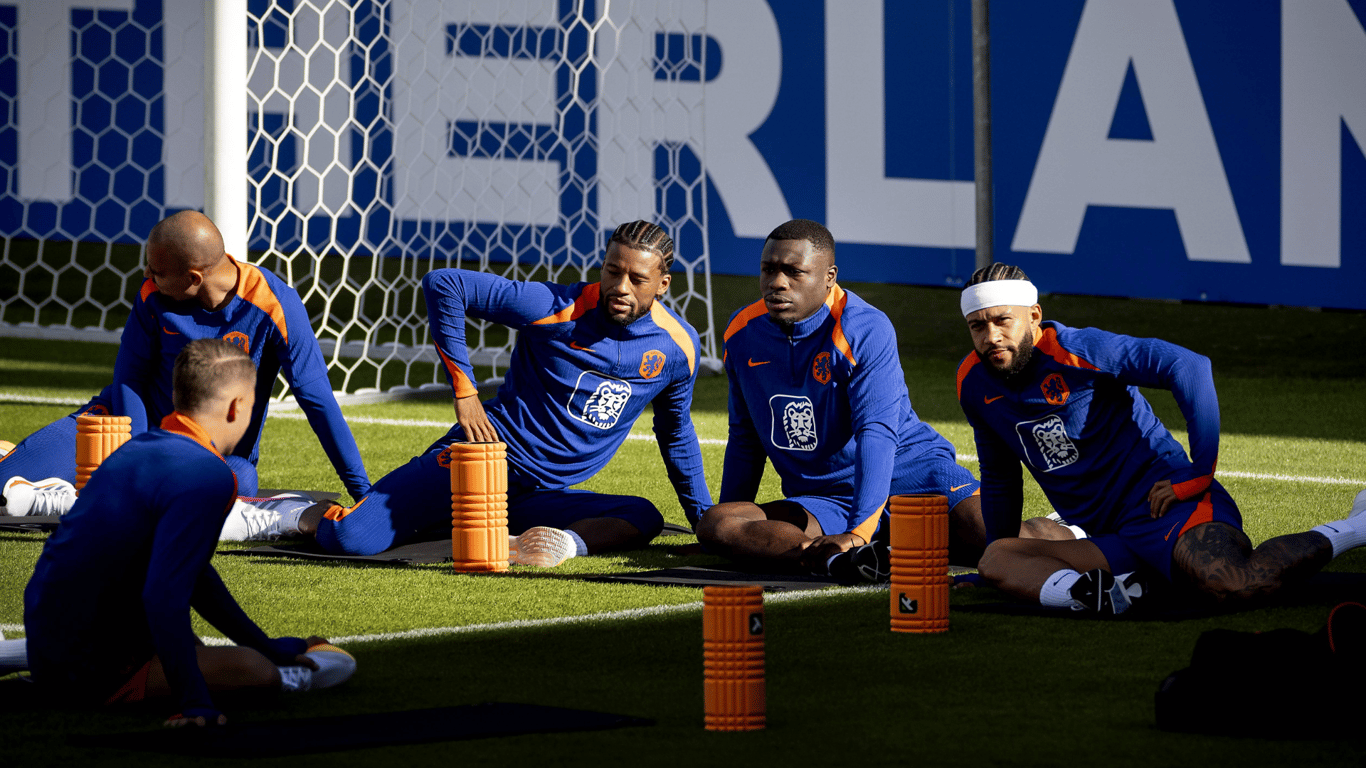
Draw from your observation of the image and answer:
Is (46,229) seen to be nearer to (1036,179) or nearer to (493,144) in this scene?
(493,144)

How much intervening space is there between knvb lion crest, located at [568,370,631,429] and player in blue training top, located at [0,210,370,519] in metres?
0.85

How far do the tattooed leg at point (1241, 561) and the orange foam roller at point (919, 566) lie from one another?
80 centimetres

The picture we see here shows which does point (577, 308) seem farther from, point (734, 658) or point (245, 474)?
point (734, 658)

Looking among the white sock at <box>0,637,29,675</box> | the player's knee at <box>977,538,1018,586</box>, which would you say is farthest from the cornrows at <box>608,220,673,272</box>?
the white sock at <box>0,637,29,675</box>

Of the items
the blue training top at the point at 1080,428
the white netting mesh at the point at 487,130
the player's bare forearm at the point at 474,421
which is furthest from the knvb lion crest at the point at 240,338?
the white netting mesh at the point at 487,130

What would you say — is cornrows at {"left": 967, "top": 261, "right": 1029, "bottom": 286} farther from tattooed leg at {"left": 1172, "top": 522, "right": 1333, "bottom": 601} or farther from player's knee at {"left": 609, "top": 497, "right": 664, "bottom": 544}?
player's knee at {"left": 609, "top": 497, "right": 664, "bottom": 544}

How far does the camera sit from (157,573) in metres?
3.44

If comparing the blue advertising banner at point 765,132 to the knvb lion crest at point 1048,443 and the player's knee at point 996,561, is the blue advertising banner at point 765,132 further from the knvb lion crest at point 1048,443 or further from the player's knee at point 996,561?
the player's knee at point 996,561

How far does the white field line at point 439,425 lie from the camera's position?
25.8 ft

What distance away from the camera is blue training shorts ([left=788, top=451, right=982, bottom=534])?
6.01 meters

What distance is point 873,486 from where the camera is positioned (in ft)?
18.6

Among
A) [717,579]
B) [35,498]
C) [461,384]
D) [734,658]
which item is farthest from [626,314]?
[734,658]

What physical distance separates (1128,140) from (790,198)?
2503mm

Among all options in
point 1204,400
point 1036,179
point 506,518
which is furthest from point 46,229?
point 1204,400
